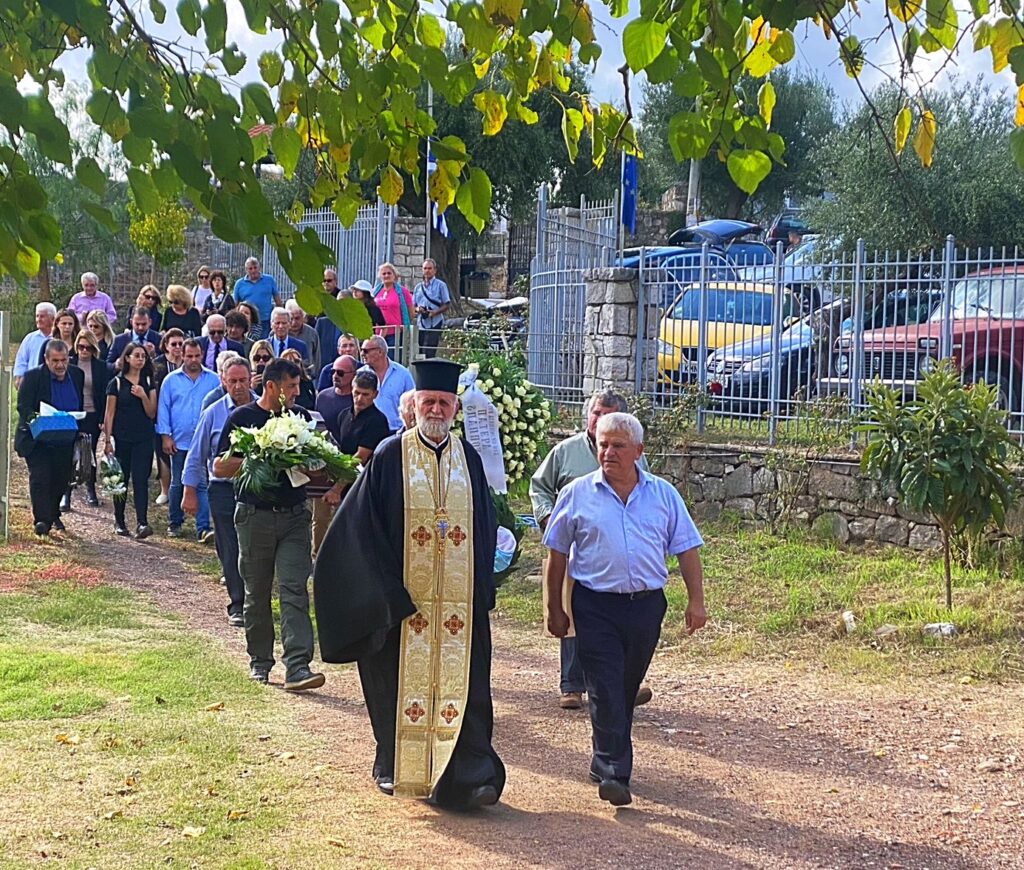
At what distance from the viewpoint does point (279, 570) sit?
8.52 meters

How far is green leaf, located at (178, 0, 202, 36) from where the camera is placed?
3779mm

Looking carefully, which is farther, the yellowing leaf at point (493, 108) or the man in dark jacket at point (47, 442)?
the man in dark jacket at point (47, 442)

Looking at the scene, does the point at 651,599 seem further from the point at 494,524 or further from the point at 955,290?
the point at 955,290

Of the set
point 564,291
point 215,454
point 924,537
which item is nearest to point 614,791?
point 215,454

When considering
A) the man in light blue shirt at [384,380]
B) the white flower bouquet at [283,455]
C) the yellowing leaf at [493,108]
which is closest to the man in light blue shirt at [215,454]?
the white flower bouquet at [283,455]

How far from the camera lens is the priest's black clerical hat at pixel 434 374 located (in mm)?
6512

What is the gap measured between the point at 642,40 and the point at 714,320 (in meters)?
10.1

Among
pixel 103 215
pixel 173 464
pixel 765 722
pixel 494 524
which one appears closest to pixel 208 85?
pixel 103 215

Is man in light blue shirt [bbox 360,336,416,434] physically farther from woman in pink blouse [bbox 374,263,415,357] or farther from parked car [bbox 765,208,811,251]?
parked car [bbox 765,208,811,251]

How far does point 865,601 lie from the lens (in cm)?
1061

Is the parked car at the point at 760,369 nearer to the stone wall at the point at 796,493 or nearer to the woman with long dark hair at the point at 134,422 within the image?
the stone wall at the point at 796,493

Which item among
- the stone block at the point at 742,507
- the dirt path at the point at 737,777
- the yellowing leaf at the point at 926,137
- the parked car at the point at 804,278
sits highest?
the parked car at the point at 804,278

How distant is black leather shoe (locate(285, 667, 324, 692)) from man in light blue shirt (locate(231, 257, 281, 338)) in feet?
30.8

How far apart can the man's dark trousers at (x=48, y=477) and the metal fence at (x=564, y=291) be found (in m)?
5.33
